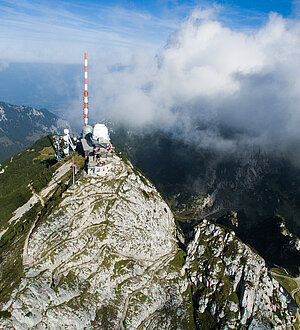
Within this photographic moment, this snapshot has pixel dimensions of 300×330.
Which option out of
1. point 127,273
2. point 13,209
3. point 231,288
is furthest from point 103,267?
point 13,209

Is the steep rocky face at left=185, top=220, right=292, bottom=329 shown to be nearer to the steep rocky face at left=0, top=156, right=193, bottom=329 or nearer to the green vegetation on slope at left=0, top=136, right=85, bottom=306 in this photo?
the steep rocky face at left=0, top=156, right=193, bottom=329

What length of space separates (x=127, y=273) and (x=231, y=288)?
2399 inches

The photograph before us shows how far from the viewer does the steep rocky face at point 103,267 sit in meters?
96.1

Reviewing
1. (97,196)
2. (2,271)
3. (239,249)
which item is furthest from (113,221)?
(239,249)

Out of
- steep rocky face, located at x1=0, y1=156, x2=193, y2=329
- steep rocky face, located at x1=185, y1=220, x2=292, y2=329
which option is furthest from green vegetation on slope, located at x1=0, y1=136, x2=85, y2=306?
steep rocky face, located at x1=185, y1=220, x2=292, y2=329

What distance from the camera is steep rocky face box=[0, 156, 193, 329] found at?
9612 cm

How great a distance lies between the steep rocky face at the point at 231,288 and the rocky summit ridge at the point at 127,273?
1.55 ft

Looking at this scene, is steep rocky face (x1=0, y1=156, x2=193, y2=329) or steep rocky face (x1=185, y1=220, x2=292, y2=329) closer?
steep rocky face (x1=0, y1=156, x2=193, y2=329)

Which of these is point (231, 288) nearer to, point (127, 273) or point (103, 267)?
point (127, 273)

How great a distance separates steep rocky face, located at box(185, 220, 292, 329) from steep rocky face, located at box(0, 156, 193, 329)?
896cm

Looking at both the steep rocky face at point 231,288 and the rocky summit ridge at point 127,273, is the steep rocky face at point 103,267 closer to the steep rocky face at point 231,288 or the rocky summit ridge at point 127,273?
the rocky summit ridge at point 127,273

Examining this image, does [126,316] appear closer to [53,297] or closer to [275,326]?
[53,297]

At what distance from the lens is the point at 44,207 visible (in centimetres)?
13612

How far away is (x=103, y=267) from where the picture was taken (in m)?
116
